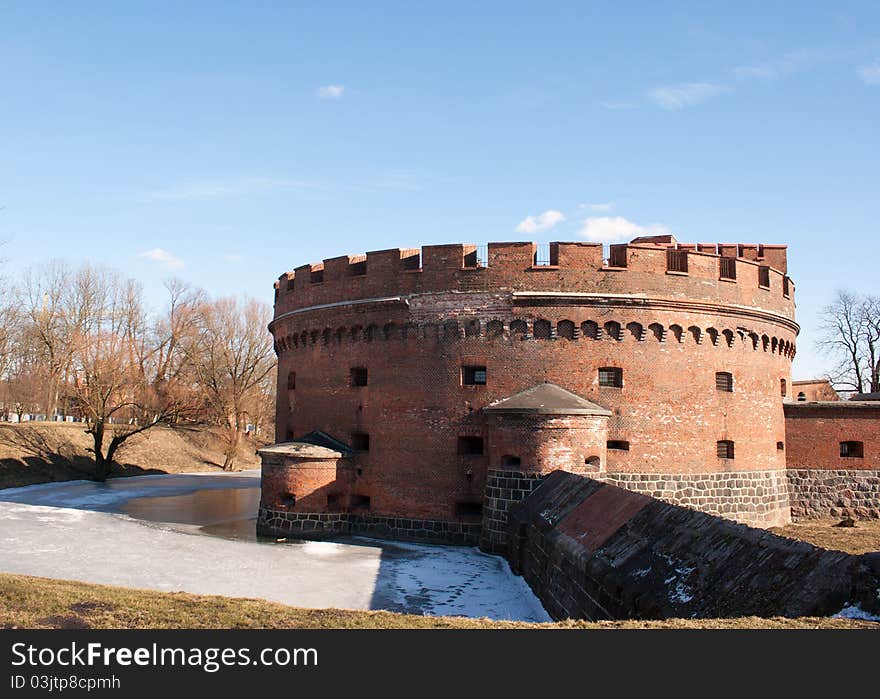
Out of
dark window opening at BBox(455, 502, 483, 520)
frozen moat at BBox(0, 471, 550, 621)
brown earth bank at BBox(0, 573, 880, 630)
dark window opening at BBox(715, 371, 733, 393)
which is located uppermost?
dark window opening at BBox(715, 371, 733, 393)

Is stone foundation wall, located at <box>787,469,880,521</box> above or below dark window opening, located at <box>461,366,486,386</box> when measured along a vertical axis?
below

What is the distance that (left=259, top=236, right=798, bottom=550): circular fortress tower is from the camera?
16547 millimetres

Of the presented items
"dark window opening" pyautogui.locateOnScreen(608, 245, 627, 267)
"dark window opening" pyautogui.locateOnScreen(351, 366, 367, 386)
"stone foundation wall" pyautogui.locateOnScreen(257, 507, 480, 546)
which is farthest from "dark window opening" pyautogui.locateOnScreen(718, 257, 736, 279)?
"dark window opening" pyautogui.locateOnScreen(351, 366, 367, 386)

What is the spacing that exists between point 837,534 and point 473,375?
9813mm

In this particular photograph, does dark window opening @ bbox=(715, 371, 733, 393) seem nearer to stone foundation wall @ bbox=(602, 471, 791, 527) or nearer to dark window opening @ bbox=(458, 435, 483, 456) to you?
stone foundation wall @ bbox=(602, 471, 791, 527)

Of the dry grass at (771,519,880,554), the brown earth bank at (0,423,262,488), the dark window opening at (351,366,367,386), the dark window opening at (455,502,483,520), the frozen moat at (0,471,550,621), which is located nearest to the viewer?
the frozen moat at (0,471,550,621)

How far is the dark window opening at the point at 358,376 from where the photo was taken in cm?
1866

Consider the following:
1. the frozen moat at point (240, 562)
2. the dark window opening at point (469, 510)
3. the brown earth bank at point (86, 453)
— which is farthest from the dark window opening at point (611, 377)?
the brown earth bank at point (86, 453)

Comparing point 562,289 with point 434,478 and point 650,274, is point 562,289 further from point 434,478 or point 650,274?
point 434,478

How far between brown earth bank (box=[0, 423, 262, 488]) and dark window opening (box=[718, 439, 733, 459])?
25006mm

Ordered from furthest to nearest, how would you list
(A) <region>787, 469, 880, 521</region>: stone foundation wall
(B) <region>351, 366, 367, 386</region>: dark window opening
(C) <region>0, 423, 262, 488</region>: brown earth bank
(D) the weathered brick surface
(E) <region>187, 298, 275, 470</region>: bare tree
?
(E) <region>187, 298, 275, 470</region>: bare tree, (C) <region>0, 423, 262, 488</region>: brown earth bank, (A) <region>787, 469, 880, 521</region>: stone foundation wall, (B) <region>351, 366, 367, 386</region>: dark window opening, (D) the weathered brick surface

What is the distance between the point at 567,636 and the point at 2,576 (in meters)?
7.71

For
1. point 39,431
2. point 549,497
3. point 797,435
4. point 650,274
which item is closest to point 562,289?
point 650,274

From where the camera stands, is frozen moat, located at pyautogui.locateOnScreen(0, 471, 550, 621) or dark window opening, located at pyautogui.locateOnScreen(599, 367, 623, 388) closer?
frozen moat, located at pyautogui.locateOnScreen(0, 471, 550, 621)
